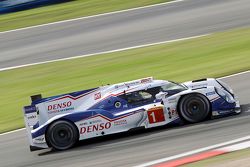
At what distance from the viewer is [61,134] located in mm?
12508

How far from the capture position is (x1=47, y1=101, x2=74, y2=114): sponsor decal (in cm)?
1297

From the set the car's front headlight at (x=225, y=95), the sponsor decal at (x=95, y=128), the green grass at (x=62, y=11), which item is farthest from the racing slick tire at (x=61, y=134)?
the green grass at (x=62, y=11)

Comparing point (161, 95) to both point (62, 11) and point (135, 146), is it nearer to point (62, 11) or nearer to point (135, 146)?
point (135, 146)

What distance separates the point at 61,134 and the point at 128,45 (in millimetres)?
10076

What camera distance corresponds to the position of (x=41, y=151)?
13.0 metres

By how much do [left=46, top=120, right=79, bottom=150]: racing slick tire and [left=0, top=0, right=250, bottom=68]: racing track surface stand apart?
9.94m

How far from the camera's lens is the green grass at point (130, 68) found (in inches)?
691

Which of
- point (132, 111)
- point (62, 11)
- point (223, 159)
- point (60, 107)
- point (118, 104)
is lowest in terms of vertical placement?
point (223, 159)

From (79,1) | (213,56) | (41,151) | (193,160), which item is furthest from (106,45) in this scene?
(193,160)

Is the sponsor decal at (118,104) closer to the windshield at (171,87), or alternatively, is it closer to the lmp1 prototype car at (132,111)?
the lmp1 prototype car at (132,111)

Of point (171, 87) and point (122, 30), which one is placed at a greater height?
point (122, 30)

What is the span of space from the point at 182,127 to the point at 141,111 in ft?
3.00

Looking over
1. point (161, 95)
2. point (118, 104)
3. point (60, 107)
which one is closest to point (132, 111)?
point (118, 104)

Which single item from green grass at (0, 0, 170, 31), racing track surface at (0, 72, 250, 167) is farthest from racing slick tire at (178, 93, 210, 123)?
green grass at (0, 0, 170, 31)
